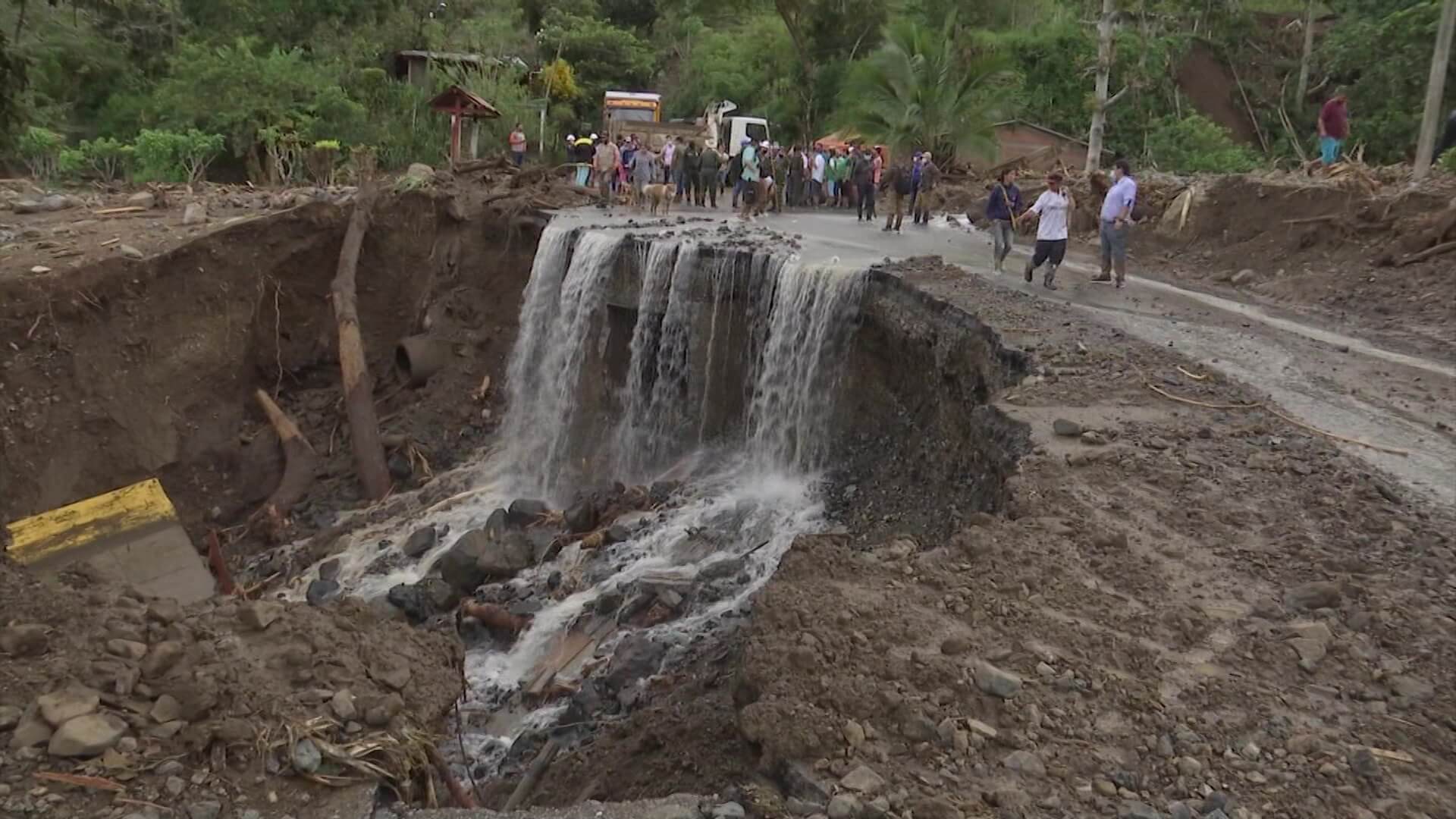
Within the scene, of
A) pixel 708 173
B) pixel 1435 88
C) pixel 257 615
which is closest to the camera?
pixel 257 615

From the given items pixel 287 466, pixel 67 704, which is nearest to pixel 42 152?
pixel 287 466

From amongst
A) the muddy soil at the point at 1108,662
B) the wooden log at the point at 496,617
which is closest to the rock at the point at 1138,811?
the muddy soil at the point at 1108,662

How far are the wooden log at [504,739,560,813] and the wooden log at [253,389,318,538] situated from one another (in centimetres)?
690

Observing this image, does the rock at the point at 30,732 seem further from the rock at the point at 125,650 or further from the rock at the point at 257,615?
the rock at the point at 257,615

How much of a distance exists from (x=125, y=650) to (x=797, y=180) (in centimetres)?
1720

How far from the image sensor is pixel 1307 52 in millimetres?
23906

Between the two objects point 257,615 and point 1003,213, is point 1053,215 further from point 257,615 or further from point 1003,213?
point 257,615

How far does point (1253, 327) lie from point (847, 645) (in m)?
7.89

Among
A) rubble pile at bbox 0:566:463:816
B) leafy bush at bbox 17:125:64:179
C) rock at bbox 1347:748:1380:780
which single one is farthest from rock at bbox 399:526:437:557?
leafy bush at bbox 17:125:64:179

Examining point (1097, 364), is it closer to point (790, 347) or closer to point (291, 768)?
point (790, 347)

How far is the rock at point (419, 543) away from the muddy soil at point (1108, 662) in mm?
5261

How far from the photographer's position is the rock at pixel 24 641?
13.6 feet

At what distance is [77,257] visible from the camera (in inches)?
450

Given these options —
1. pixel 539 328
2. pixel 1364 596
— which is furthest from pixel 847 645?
pixel 539 328
